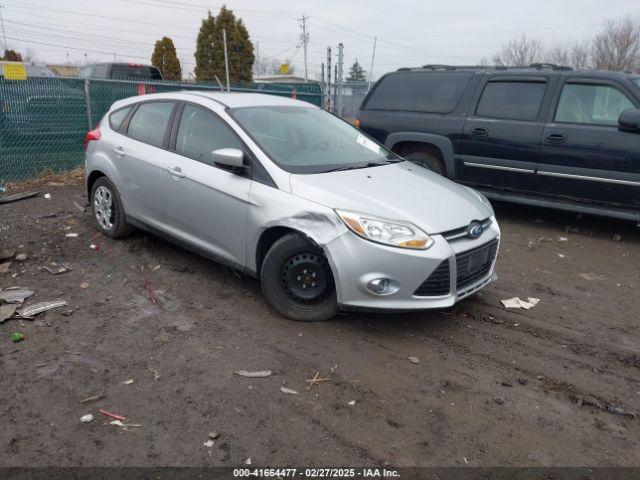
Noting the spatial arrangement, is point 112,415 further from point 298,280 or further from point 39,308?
point 39,308

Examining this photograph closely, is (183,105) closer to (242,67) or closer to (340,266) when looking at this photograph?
(340,266)

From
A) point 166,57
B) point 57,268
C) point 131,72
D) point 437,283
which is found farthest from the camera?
point 166,57

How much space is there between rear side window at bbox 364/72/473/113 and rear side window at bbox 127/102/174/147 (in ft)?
12.1

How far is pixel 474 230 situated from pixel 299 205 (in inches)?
51.8

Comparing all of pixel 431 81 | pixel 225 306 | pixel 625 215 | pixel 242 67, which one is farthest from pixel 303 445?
pixel 242 67

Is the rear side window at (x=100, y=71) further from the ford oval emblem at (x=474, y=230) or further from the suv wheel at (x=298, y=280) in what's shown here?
the ford oval emblem at (x=474, y=230)

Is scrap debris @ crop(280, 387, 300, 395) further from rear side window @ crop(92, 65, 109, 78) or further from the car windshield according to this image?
rear side window @ crop(92, 65, 109, 78)

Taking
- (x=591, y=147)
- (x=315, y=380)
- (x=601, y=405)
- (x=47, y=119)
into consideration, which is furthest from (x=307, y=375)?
(x=47, y=119)

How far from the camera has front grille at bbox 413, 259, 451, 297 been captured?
3.65m

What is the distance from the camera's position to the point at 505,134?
22.0 ft

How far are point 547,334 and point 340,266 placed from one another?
1.71 m

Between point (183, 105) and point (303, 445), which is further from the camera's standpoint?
point (183, 105)

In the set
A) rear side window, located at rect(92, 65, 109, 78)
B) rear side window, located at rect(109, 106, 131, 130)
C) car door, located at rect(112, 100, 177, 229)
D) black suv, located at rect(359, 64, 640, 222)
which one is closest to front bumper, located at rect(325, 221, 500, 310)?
car door, located at rect(112, 100, 177, 229)

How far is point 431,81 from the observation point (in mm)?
7508
